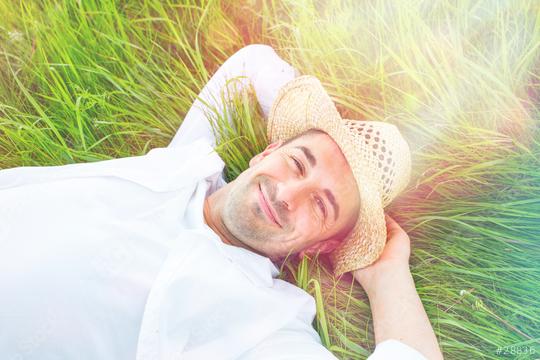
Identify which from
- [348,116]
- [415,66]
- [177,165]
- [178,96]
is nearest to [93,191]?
[177,165]

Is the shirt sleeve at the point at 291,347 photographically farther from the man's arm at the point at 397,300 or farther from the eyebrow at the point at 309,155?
the eyebrow at the point at 309,155

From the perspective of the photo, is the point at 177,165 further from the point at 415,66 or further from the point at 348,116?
the point at 415,66

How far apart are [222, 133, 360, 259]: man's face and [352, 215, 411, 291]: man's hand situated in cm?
20

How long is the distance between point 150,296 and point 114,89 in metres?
1.35

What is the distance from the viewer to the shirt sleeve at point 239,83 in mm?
2553

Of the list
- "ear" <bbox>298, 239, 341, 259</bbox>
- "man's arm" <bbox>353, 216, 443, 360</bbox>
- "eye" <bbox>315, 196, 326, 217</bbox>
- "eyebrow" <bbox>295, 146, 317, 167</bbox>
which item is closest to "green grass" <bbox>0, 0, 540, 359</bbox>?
"ear" <bbox>298, 239, 341, 259</bbox>

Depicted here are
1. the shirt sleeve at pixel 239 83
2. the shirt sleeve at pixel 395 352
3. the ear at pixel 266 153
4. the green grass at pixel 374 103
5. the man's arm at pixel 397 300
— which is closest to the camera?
the shirt sleeve at pixel 395 352

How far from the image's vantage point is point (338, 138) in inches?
85.1

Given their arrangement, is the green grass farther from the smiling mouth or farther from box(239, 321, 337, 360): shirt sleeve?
the smiling mouth

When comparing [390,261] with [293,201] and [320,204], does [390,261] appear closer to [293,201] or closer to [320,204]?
[320,204]

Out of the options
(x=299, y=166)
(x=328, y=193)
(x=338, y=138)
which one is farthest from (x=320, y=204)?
(x=338, y=138)

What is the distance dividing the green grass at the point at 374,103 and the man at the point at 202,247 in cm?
22

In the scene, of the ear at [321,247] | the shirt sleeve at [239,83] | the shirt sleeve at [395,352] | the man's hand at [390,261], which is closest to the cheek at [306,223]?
the ear at [321,247]

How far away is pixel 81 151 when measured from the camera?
2617 mm
